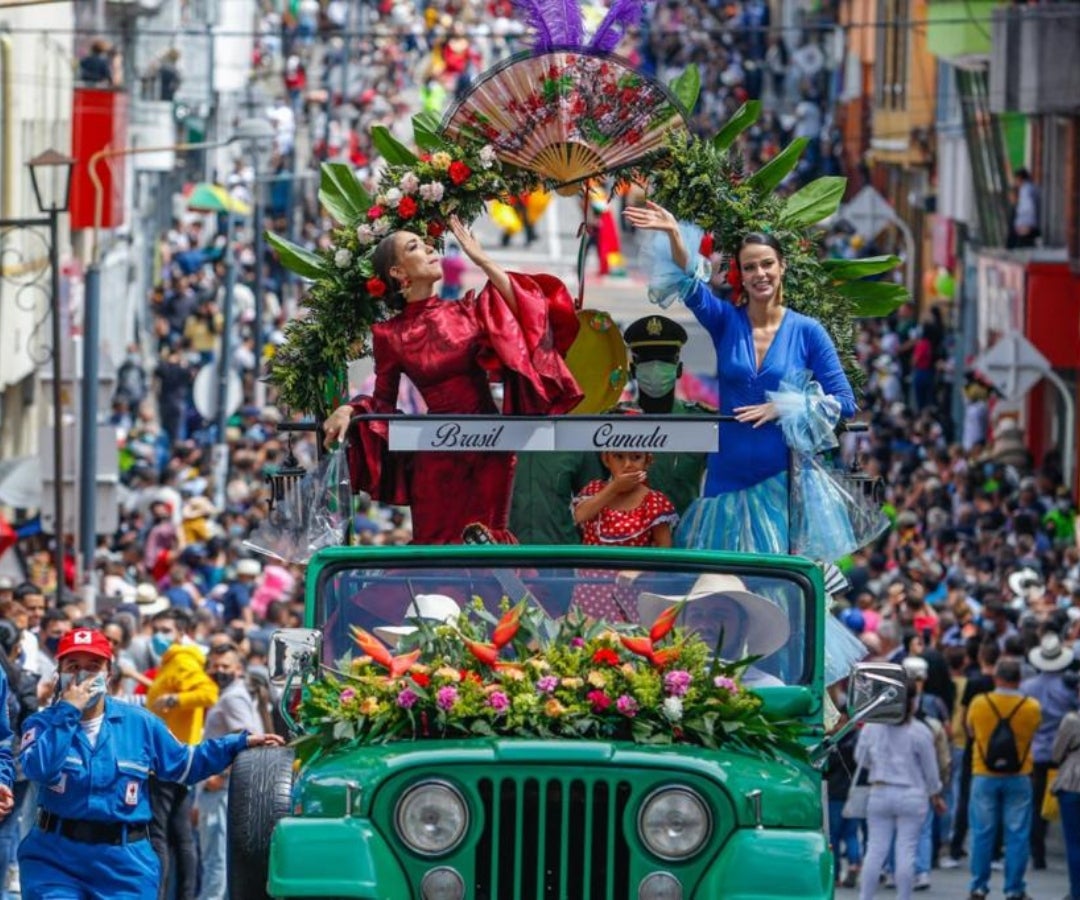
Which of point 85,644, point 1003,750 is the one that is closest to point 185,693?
point 1003,750

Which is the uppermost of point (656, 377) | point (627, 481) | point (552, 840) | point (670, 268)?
point (670, 268)

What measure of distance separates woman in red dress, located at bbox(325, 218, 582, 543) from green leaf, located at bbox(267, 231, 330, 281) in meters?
0.61

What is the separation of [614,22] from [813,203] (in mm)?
1187

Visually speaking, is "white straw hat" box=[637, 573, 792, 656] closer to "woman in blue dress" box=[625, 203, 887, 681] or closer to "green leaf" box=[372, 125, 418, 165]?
"woman in blue dress" box=[625, 203, 887, 681]

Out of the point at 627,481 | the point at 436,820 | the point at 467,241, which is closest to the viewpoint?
the point at 436,820

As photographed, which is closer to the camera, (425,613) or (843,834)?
(425,613)

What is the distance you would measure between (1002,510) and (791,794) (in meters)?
23.9

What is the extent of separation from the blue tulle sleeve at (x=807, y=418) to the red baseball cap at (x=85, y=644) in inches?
→ 107

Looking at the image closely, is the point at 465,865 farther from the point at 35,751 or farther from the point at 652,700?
the point at 35,751

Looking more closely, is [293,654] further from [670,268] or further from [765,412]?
[670,268]

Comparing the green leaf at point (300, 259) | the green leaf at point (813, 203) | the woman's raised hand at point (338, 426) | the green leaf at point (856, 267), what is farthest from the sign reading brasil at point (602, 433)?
the green leaf at point (856, 267)

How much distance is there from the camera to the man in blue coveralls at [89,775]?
40.7ft

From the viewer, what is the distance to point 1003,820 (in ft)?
68.5

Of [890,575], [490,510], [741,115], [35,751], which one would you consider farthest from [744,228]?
[890,575]
